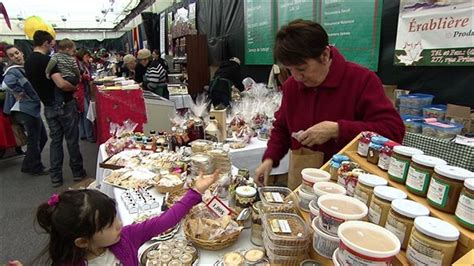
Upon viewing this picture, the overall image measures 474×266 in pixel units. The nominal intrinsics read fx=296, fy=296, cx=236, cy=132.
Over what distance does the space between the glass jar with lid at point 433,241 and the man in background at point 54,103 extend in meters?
3.65

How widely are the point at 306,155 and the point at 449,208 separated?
28.6 inches

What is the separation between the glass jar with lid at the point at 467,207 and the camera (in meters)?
0.65

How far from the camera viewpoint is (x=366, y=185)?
863mm

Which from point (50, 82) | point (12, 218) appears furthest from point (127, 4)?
point (12, 218)

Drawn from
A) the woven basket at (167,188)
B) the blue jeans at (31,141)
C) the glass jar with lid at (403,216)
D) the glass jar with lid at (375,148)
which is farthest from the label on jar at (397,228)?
the blue jeans at (31,141)

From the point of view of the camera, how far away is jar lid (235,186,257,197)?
4.03ft

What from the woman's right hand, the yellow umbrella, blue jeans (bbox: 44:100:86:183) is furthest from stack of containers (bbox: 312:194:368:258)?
the yellow umbrella

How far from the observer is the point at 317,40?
123cm

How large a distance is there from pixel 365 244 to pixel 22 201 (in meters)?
3.97

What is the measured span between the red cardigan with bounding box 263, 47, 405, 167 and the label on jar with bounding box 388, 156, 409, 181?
347 millimetres

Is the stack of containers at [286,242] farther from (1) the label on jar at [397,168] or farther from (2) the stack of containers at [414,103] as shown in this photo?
(2) the stack of containers at [414,103]

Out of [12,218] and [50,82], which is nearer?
[12,218]

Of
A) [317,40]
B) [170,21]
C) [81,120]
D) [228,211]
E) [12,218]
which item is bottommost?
[12,218]

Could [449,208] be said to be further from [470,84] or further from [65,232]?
[470,84]
